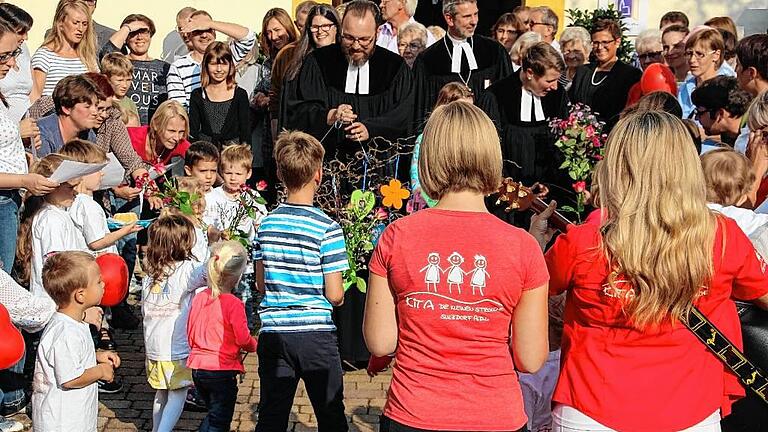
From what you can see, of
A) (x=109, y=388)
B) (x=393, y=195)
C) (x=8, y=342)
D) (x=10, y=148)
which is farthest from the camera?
(x=109, y=388)

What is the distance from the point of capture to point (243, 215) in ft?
20.3

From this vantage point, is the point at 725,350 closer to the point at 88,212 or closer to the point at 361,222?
the point at 361,222

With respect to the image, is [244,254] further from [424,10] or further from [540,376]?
[424,10]

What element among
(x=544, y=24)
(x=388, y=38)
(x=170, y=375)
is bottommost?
(x=170, y=375)

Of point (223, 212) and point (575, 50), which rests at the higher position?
point (575, 50)

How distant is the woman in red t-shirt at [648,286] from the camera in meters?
3.02

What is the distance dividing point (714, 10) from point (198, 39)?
823 centimetres

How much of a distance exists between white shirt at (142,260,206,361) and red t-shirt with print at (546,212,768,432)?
2.65 metres

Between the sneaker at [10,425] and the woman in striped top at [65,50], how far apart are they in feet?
11.5

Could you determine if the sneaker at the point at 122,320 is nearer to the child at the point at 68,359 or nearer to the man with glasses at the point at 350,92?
the man with glasses at the point at 350,92

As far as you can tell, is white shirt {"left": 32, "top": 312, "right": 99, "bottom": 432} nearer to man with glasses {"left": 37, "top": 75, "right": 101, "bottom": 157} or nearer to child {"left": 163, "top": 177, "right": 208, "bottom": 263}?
child {"left": 163, "top": 177, "right": 208, "bottom": 263}

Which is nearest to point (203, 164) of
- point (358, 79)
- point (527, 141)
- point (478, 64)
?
point (358, 79)

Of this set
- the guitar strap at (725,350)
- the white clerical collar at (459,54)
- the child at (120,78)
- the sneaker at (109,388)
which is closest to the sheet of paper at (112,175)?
the sneaker at (109,388)

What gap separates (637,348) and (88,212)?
155 inches
